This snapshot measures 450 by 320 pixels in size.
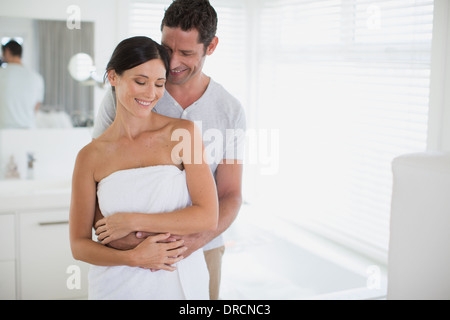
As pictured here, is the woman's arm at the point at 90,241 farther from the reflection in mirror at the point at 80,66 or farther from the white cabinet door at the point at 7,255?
the reflection in mirror at the point at 80,66

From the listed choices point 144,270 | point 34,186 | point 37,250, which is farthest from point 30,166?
point 144,270

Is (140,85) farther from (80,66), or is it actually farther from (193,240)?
(80,66)

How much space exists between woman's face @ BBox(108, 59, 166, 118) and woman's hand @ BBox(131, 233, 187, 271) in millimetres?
291

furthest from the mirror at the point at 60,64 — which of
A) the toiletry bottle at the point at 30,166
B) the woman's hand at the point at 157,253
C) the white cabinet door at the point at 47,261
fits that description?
the woman's hand at the point at 157,253

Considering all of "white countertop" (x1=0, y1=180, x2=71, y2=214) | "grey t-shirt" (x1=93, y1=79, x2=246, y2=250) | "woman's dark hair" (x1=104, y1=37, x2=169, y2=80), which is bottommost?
"white countertop" (x1=0, y1=180, x2=71, y2=214)

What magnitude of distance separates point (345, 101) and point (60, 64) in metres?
1.30

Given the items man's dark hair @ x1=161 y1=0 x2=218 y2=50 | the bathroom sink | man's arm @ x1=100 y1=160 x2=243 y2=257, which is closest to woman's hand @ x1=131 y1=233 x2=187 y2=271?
man's arm @ x1=100 y1=160 x2=243 y2=257

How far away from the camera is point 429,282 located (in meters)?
0.90

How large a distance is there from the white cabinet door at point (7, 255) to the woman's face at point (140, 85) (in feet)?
3.80

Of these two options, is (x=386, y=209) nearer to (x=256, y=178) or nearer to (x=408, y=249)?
(x=256, y=178)

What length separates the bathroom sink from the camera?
2305 millimetres

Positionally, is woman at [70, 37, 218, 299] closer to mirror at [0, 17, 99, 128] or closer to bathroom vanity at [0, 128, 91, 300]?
bathroom vanity at [0, 128, 91, 300]
